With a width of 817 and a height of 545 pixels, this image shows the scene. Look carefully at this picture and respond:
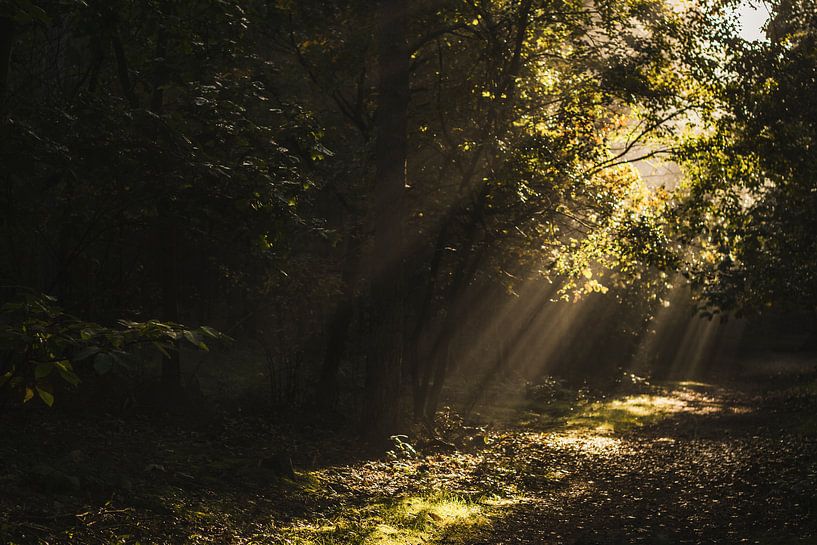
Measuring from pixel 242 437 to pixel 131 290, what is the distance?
12.0 feet

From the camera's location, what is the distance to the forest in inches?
296

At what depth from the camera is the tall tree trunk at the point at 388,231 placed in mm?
13086

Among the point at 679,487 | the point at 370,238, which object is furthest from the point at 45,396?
the point at 370,238

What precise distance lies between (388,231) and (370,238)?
324 cm

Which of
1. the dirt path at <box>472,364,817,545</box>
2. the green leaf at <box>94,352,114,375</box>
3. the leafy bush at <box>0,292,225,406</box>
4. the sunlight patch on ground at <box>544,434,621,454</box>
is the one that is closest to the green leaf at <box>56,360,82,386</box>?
the leafy bush at <box>0,292,225,406</box>

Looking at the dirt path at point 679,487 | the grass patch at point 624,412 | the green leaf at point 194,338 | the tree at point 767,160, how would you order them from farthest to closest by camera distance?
the grass patch at point 624,412
the tree at point 767,160
the dirt path at point 679,487
the green leaf at point 194,338

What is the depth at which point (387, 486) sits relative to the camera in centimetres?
1051

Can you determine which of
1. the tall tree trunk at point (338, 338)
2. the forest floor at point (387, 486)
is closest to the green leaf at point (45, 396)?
the forest floor at point (387, 486)

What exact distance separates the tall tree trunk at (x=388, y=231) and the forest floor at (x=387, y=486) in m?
0.76

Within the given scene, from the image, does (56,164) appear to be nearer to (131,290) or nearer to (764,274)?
(131,290)

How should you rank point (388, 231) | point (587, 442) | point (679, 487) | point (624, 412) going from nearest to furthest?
point (679, 487), point (388, 231), point (587, 442), point (624, 412)

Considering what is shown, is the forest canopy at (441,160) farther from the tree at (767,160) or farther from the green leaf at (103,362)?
the green leaf at (103,362)

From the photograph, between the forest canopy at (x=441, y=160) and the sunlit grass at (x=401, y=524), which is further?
the forest canopy at (x=441, y=160)

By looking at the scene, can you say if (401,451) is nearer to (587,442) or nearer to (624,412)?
(587,442)
